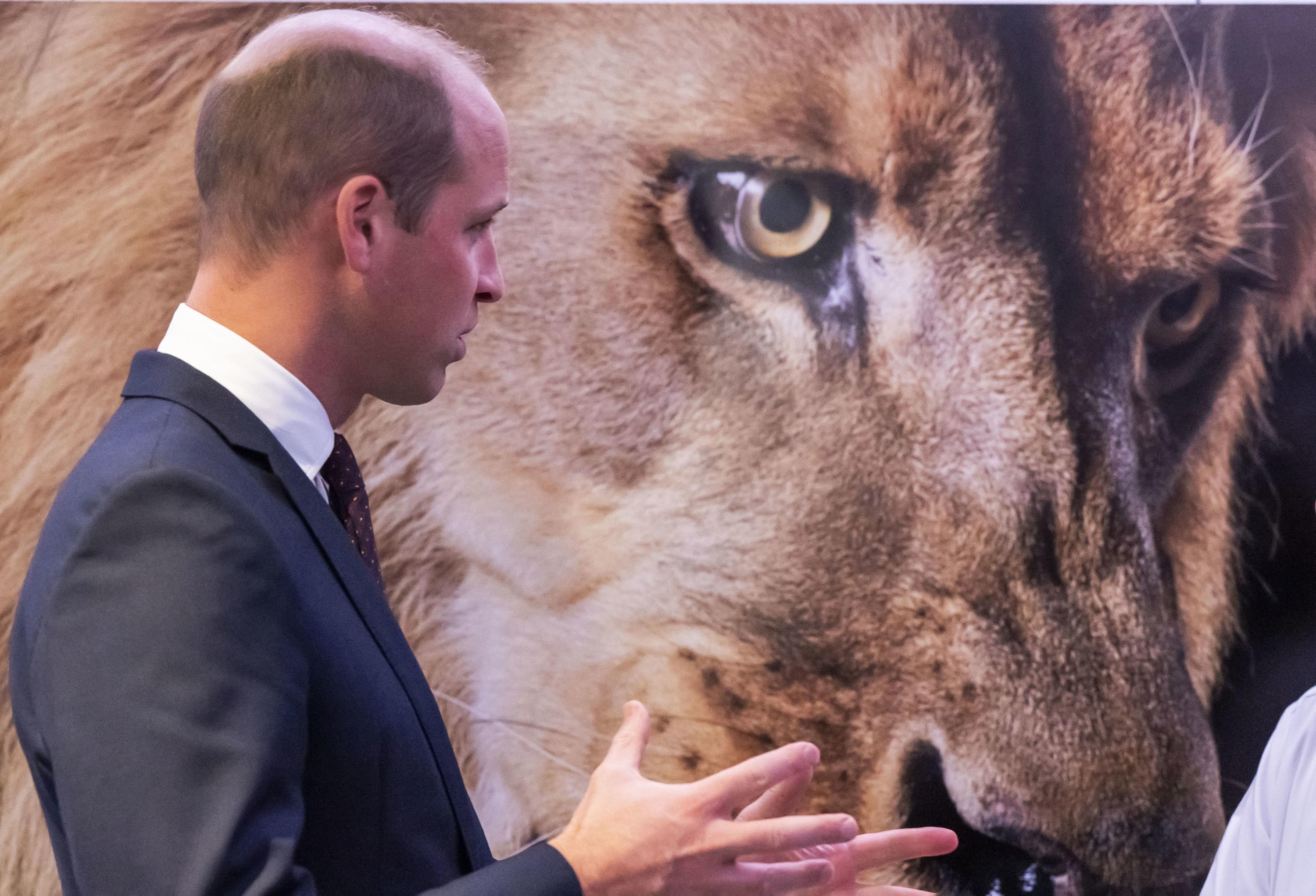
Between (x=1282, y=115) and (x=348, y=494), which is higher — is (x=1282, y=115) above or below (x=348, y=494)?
above

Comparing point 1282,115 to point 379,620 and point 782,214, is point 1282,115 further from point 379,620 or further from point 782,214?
point 379,620

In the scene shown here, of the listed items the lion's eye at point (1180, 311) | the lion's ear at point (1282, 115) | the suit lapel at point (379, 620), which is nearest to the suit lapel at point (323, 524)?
the suit lapel at point (379, 620)

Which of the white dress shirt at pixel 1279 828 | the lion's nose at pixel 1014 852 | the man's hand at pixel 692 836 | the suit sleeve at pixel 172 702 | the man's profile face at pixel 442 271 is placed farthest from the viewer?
the lion's nose at pixel 1014 852

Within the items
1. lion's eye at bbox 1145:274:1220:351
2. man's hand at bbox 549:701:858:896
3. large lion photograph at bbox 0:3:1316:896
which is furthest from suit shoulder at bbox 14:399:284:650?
lion's eye at bbox 1145:274:1220:351

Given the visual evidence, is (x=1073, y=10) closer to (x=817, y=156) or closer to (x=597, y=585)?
(x=817, y=156)

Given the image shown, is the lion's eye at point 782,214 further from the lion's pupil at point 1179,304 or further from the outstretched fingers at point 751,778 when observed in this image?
the outstretched fingers at point 751,778

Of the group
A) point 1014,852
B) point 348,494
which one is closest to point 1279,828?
point 1014,852

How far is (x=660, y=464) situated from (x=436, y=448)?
33 cm

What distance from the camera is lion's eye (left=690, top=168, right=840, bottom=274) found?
1571 millimetres

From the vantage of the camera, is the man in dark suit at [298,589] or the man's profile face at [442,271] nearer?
the man in dark suit at [298,589]

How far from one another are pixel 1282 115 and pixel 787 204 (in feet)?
2.45

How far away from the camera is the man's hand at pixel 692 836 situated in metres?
0.65

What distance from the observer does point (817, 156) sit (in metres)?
1.57

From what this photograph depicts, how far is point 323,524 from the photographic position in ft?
2.37
